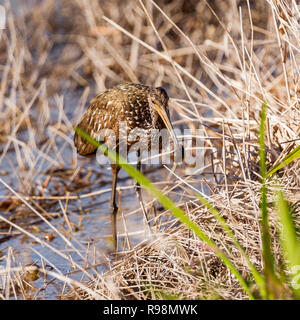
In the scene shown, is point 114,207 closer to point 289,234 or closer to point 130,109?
point 130,109

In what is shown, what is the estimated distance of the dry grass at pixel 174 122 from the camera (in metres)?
3.55

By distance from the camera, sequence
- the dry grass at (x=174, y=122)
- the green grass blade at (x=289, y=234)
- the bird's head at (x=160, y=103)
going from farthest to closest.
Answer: the bird's head at (x=160, y=103), the dry grass at (x=174, y=122), the green grass blade at (x=289, y=234)

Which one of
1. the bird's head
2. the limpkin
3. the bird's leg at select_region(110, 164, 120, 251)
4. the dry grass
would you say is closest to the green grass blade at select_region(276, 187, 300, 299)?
the dry grass

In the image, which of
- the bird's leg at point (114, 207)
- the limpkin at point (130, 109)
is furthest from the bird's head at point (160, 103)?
the bird's leg at point (114, 207)

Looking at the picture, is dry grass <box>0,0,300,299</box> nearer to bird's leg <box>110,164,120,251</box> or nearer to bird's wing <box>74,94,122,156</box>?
bird's leg <box>110,164,120,251</box>

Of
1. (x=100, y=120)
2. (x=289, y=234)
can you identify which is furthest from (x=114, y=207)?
(x=289, y=234)

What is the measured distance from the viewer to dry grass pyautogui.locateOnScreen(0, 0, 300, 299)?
140 inches

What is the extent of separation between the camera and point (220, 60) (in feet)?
24.0

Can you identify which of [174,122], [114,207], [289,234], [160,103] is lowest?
[289,234]

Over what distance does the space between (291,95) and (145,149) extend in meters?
1.11

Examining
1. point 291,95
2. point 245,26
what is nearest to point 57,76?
point 245,26

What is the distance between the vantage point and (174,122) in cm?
511

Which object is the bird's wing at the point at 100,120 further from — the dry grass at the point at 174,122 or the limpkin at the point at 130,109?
the dry grass at the point at 174,122
